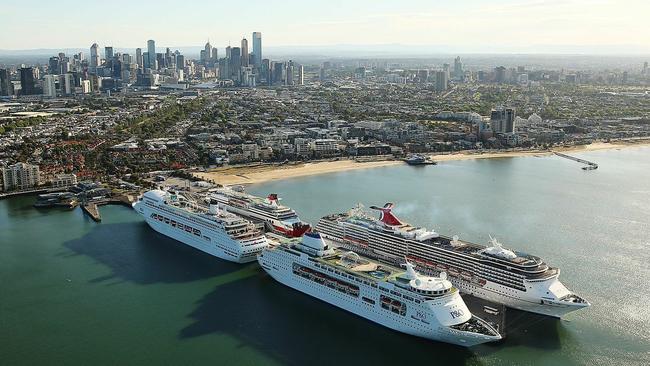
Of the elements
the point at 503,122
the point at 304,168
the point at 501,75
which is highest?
the point at 501,75

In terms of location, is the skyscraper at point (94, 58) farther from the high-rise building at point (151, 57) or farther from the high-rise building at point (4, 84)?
the high-rise building at point (4, 84)

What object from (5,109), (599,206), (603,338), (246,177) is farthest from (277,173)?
(5,109)

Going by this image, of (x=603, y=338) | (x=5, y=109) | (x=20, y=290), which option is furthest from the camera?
(x=5, y=109)

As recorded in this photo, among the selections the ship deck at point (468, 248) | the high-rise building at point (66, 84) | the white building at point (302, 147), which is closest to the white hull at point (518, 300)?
the ship deck at point (468, 248)

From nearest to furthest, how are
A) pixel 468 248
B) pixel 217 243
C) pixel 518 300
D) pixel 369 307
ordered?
1. pixel 369 307
2. pixel 518 300
3. pixel 468 248
4. pixel 217 243

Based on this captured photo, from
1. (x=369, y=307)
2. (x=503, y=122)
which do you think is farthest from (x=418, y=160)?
(x=369, y=307)

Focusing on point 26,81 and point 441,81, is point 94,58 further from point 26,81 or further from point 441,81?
point 441,81

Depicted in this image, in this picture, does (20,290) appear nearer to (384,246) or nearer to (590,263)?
(384,246)
